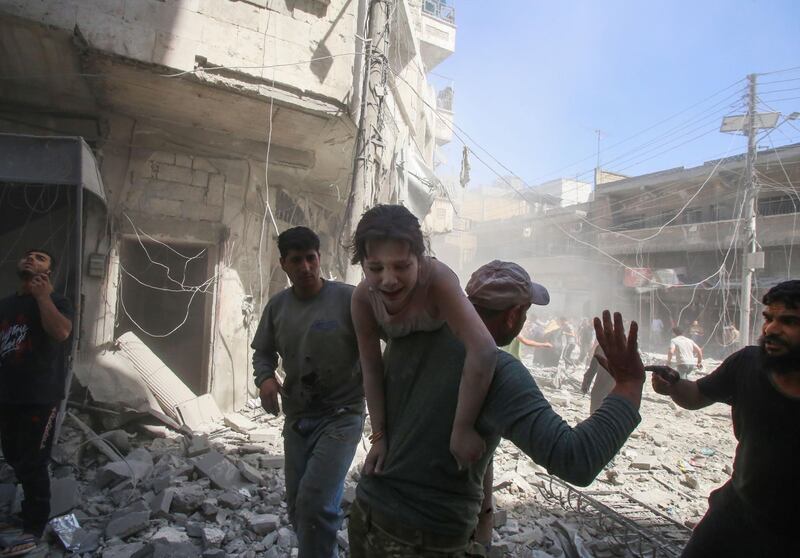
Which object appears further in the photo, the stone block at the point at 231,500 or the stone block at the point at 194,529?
the stone block at the point at 231,500

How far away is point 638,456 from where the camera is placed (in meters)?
6.36

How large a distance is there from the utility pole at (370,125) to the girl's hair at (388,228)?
164 inches

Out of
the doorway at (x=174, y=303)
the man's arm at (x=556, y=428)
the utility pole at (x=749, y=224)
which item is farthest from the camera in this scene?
the utility pole at (x=749, y=224)

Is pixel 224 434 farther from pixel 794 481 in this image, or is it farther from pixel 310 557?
pixel 794 481

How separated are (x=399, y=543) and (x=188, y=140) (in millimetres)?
7105

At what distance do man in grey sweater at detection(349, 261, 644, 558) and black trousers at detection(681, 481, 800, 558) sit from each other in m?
1.27

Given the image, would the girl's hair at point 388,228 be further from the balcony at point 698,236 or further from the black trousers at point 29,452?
the balcony at point 698,236

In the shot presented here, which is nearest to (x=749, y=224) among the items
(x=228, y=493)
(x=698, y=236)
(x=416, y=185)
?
(x=698, y=236)

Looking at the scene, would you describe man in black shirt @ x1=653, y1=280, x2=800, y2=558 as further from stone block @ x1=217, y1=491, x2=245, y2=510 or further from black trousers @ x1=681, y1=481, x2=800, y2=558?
stone block @ x1=217, y1=491, x2=245, y2=510

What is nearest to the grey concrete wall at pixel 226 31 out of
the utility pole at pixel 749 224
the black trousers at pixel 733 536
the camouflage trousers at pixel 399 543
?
the camouflage trousers at pixel 399 543

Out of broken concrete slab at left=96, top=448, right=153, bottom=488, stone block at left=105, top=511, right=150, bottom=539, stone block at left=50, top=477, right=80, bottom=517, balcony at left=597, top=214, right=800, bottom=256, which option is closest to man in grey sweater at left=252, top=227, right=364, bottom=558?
stone block at left=105, top=511, right=150, bottom=539

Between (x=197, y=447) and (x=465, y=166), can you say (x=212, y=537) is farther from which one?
(x=465, y=166)

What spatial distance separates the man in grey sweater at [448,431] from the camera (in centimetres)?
119

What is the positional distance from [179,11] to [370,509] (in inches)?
244
